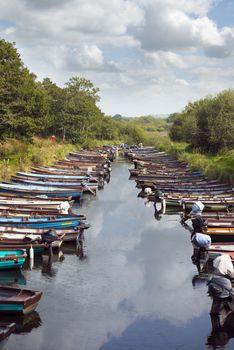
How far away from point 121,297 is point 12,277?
4.73m

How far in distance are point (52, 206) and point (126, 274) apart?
11236mm

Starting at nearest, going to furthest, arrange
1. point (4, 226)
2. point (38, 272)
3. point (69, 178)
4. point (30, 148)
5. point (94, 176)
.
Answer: point (38, 272) < point (4, 226) < point (69, 178) < point (94, 176) < point (30, 148)

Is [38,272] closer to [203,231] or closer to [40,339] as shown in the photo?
[40,339]

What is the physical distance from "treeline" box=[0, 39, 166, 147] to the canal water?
1972 centimetres

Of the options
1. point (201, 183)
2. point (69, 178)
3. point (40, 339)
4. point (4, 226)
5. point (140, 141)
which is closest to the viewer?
point (40, 339)

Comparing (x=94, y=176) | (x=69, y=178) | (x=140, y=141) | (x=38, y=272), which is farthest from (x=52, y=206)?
(x=140, y=141)

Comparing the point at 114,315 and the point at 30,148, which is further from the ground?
the point at 30,148

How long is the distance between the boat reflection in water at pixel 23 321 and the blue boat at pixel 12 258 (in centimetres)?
354

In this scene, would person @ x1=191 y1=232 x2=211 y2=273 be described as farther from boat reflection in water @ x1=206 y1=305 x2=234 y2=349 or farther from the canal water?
boat reflection in water @ x1=206 y1=305 x2=234 y2=349

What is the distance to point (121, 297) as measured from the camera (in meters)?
17.4

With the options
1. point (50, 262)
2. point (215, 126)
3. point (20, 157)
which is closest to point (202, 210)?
point (50, 262)

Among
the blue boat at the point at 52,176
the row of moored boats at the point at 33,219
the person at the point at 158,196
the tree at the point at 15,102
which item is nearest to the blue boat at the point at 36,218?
the row of moored boats at the point at 33,219

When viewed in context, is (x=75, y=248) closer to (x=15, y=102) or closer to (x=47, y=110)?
(x=15, y=102)

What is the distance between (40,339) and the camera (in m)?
14.0
